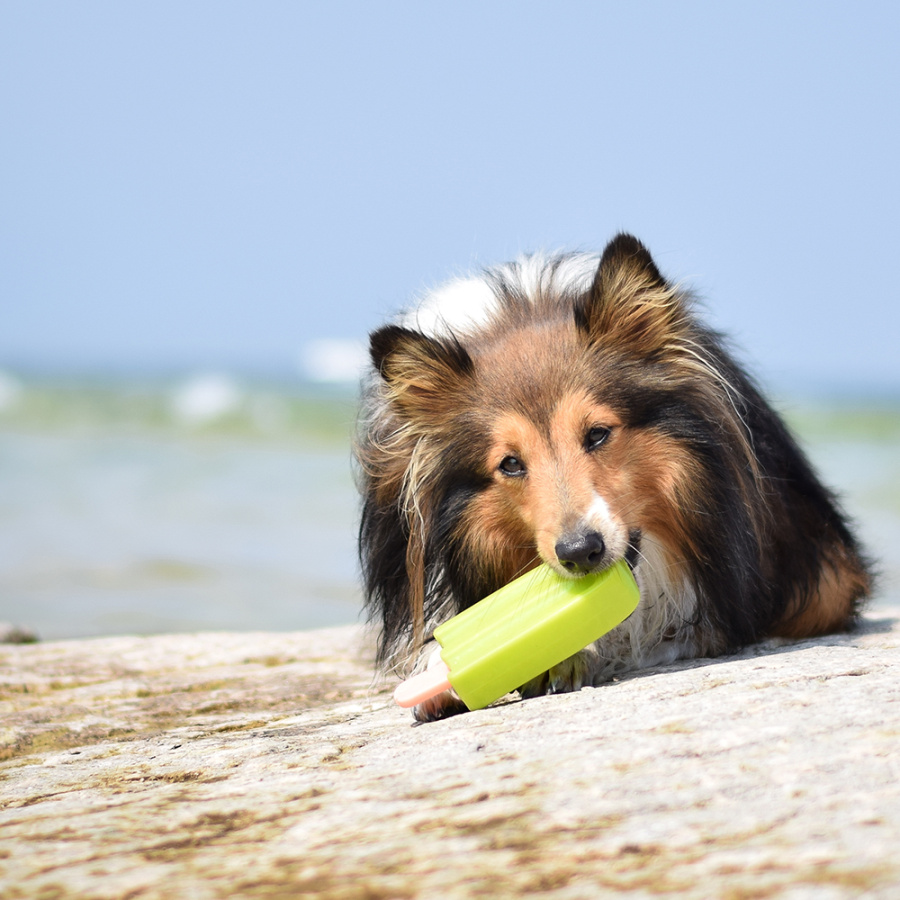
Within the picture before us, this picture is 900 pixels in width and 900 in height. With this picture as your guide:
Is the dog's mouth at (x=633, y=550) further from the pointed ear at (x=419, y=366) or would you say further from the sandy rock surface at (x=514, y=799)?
the pointed ear at (x=419, y=366)

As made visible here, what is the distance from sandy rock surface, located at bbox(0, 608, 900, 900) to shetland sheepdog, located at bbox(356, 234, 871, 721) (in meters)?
0.54

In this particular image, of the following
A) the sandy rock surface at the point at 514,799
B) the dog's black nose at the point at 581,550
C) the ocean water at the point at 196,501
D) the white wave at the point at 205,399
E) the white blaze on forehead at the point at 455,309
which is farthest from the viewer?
the white wave at the point at 205,399

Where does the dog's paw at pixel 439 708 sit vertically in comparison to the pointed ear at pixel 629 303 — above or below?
below

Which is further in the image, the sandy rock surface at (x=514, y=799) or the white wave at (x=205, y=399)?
the white wave at (x=205, y=399)

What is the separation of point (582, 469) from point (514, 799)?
4.80 feet

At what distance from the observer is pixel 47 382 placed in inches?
1126

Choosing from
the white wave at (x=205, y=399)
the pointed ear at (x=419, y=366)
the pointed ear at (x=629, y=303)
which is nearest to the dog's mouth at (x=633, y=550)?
the pointed ear at (x=629, y=303)

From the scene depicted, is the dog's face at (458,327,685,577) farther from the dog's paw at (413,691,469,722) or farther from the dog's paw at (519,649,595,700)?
the dog's paw at (413,691,469,722)

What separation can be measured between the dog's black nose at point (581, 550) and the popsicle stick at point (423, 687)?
0.53m

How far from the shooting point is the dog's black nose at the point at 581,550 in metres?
3.37

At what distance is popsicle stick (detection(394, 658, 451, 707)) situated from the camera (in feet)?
11.1

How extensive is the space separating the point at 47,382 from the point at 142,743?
27006 mm

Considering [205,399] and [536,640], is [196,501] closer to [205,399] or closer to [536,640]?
[205,399]

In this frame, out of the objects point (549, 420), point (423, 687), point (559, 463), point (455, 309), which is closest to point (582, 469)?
point (559, 463)
